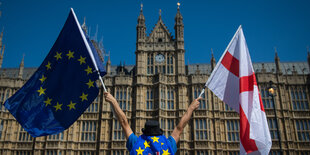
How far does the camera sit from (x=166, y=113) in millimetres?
31328

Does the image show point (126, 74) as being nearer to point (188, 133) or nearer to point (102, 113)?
point (102, 113)

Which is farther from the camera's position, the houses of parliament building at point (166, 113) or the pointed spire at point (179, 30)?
the pointed spire at point (179, 30)

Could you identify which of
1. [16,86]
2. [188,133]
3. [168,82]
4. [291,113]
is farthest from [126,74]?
[291,113]

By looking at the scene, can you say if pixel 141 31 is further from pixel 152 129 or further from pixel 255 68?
pixel 152 129

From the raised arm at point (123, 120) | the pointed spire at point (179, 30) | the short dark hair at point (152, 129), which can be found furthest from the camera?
the pointed spire at point (179, 30)

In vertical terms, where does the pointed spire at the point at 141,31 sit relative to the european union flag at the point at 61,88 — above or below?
above

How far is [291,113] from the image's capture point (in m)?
32.2

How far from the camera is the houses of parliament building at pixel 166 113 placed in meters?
30.6

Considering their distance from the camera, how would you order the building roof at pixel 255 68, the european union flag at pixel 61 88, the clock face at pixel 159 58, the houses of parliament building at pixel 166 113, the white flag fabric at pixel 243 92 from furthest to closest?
the building roof at pixel 255 68
the clock face at pixel 159 58
the houses of parliament building at pixel 166 113
the european union flag at pixel 61 88
the white flag fabric at pixel 243 92

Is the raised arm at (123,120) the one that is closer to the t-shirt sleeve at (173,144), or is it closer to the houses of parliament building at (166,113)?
the t-shirt sleeve at (173,144)

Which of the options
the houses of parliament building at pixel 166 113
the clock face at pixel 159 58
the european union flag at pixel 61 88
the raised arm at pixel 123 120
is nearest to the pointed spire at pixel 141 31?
the houses of parliament building at pixel 166 113

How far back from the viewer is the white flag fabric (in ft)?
22.5

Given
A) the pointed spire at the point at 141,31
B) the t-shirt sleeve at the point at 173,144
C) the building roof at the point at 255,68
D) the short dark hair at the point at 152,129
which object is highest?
the pointed spire at the point at 141,31

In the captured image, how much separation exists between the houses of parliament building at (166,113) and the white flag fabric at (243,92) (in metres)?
22.8
